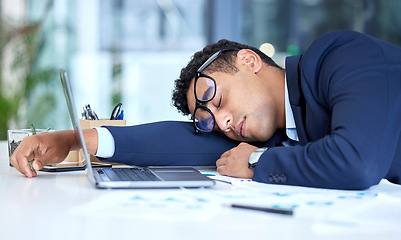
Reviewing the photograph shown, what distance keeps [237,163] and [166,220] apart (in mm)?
586

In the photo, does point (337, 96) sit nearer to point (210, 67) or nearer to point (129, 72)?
point (210, 67)

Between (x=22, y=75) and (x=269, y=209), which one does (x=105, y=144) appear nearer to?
(x=269, y=209)

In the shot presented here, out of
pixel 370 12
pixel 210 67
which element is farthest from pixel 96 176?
pixel 370 12

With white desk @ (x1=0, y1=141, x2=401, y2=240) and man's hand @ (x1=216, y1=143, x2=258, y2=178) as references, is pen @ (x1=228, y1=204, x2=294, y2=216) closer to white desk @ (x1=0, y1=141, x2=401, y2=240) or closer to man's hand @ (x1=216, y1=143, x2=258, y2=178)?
white desk @ (x1=0, y1=141, x2=401, y2=240)

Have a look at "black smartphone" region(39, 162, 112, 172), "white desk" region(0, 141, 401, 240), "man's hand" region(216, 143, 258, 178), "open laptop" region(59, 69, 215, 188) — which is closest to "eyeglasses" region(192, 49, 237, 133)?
"man's hand" region(216, 143, 258, 178)

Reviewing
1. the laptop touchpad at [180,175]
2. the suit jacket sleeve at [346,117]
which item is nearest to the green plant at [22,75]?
the laptop touchpad at [180,175]

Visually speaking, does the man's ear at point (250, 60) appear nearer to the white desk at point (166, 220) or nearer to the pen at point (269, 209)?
the white desk at point (166, 220)

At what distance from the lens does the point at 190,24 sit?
14.9 feet

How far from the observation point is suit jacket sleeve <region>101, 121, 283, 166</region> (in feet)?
5.02

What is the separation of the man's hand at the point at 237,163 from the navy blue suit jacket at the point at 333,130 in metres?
0.07

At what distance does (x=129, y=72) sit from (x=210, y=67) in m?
2.89

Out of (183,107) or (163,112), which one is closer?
(183,107)

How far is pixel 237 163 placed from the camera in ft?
4.44

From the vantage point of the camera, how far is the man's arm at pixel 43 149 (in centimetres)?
132
